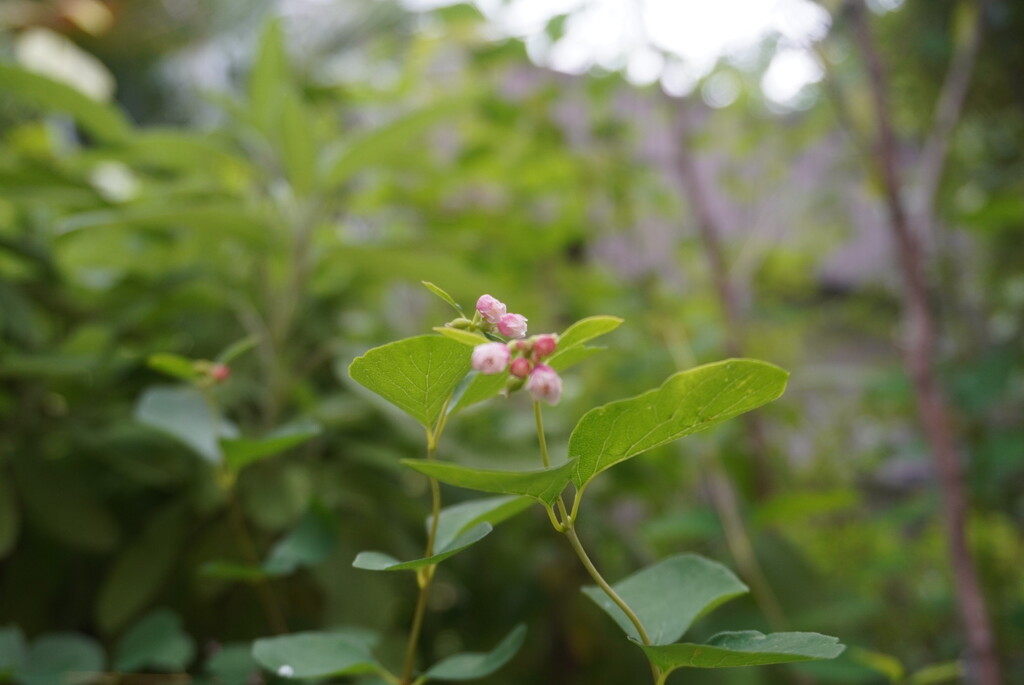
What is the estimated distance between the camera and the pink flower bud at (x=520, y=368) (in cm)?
16

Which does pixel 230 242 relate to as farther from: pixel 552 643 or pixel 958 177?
pixel 958 177

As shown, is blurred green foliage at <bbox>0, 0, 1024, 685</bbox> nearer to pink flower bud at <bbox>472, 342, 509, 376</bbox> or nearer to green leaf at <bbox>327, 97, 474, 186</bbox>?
green leaf at <bbox>327, 97, 474, 186</bbox>

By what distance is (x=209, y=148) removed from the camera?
1.69 ft

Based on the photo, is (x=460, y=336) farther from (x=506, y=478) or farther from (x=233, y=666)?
(x=233, y=666)

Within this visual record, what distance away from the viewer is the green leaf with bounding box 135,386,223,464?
30cm

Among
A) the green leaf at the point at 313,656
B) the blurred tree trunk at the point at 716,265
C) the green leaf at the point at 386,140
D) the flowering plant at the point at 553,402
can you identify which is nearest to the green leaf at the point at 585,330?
the flowering plant at the point at 553,402

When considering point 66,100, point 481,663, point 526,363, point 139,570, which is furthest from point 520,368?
point 66,100

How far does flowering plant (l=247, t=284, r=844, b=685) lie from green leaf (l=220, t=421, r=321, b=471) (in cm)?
6

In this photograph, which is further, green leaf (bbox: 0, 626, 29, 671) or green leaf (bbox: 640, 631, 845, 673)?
green leaf (bbox: 0, 626, 29, 671)

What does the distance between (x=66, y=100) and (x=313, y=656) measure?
0.45 meters

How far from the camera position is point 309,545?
0.28 metres

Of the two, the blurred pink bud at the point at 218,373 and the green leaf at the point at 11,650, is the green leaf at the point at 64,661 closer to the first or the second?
the green leaf at the point at 11,650

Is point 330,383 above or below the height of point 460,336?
below

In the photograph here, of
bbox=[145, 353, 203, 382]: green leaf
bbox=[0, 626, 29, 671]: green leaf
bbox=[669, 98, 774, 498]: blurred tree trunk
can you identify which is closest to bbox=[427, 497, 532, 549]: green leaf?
bbox=[145, 353, 203, 382]: green leaf
